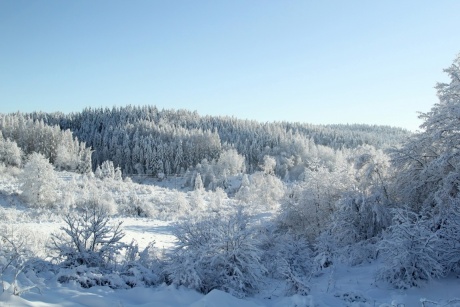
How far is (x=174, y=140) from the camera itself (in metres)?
116

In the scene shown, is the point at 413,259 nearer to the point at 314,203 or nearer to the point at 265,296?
the point at 265,296

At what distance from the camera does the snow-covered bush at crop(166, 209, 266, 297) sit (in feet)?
24.4

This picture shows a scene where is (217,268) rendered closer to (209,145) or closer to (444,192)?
(444,192)


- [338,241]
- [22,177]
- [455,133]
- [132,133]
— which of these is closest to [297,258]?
[338,241]

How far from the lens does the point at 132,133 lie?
124375mm

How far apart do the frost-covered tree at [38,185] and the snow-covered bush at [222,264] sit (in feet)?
113

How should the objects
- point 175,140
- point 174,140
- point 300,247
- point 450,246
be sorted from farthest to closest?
1. point 174,140
2. point 175,140
3. point 300,247
4. point 450,246

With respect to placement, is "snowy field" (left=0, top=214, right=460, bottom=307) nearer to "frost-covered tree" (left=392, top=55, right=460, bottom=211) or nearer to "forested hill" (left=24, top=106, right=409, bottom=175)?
"frost-covered tree" (left=392, top=55, right=460, bottom=211)

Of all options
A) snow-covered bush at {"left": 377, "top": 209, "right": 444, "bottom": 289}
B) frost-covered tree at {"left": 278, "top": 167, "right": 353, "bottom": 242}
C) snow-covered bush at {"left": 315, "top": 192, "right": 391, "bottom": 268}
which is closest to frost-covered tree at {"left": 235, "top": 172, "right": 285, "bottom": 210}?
frost-covered tree at {"left": 278, "top": 167, "right": 353, "bottom": 242}

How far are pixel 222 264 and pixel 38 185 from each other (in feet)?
118

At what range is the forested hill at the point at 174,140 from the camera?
101m

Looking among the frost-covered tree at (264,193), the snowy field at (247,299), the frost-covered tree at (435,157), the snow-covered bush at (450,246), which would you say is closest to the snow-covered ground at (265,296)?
the snowy field at (247,299)

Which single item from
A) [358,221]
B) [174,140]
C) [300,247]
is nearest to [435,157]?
[358,221]

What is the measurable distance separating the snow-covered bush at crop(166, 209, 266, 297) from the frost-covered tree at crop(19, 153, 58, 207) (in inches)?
1350
